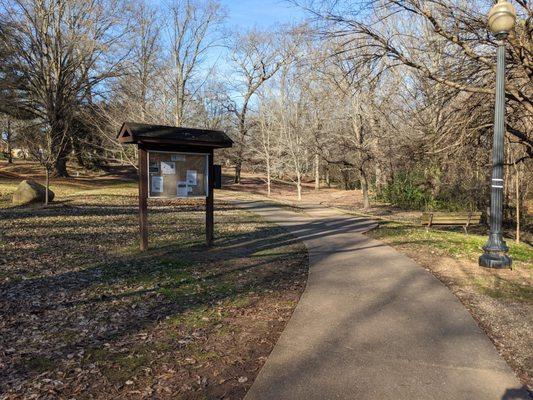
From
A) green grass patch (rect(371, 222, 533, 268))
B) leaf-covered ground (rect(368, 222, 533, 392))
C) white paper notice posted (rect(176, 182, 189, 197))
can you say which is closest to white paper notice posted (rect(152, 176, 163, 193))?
white paper notice posted (rect(176, 182, 189, 197))

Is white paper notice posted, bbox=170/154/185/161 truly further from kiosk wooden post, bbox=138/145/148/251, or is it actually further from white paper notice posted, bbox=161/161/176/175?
kiosk wooden post, bbox=138/145/148/251

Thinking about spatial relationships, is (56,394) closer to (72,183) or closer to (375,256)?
(375,256)

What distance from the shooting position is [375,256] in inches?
345

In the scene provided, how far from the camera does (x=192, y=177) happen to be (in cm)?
974

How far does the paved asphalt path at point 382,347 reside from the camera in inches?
138

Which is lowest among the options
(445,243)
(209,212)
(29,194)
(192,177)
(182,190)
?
(445,243)

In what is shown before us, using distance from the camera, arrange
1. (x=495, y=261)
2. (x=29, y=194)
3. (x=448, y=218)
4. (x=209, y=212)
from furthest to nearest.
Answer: (x=29, y=194), (x=448, y=218), (x=209, y=212), (x=495, y=261)

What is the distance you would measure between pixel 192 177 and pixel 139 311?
4621mm

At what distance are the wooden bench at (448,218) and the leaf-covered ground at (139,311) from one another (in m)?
3.87

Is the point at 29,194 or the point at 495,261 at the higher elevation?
the point at 29,194

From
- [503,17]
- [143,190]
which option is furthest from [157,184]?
[503,17]

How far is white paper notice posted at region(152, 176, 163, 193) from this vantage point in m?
9.28

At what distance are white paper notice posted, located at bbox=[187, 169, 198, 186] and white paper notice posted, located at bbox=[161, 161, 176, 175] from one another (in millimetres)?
352

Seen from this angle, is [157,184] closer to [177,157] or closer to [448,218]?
[177,157]
